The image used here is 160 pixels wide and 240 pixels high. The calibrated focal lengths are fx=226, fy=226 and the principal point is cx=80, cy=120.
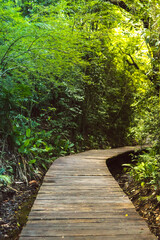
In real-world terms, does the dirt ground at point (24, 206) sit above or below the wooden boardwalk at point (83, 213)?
below

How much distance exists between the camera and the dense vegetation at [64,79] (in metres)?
4.09

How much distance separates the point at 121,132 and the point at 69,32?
23.8ft

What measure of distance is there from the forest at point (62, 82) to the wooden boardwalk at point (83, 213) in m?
0.84

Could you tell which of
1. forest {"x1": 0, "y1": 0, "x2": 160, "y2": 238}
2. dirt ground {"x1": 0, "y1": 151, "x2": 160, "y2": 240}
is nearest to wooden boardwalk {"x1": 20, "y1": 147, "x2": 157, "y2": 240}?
dirt ground {"x1": 0, "y1": 151, "x2": 160, "y2": 240}

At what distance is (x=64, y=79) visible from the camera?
19.8 ft

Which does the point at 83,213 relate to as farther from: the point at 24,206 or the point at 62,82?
the point at 62,82

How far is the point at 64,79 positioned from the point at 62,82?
728 mm

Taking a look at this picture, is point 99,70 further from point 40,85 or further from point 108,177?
point 108,177

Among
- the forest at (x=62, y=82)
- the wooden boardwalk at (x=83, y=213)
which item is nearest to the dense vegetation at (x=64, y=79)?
the forest at (x=62, y=82)

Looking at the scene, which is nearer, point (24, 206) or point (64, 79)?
point (24, 206)

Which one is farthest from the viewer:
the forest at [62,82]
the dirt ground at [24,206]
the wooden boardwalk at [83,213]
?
the forest at [62,82]

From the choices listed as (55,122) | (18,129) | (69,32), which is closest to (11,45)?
(69,32)

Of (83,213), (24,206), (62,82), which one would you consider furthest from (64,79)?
(83,213)

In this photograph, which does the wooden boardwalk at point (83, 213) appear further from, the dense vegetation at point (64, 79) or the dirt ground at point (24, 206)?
the dense vegetation at point (64, 79)
